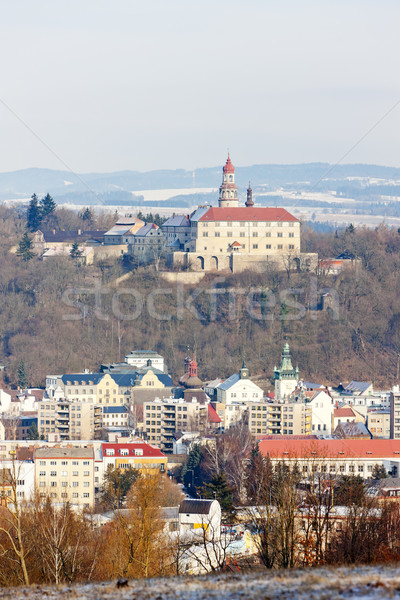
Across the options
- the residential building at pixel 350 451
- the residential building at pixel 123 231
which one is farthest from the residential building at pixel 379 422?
the residential building at pixel 123 231

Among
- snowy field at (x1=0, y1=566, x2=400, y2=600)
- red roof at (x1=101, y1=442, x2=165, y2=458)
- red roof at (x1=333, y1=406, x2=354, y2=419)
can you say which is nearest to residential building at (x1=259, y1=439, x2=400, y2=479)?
red roof at (x1=101, y1=442, x2=165, y2=458)

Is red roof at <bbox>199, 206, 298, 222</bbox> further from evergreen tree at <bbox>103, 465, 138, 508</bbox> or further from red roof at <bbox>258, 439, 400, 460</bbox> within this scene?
evergreen tree at <bbox>103, 465, 138, 508</bbox>

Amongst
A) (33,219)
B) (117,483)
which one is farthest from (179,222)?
(117,483)

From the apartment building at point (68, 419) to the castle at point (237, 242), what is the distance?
1914 cm

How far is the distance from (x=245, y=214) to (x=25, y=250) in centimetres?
1412

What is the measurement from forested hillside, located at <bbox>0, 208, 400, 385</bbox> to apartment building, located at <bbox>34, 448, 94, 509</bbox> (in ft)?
79.4

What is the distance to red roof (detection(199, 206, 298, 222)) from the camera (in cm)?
8012

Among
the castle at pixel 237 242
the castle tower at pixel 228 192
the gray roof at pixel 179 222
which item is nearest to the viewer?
the castle at pixel 237 242

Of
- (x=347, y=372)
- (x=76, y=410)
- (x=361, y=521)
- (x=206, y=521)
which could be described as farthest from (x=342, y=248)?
(x=361, y=521)

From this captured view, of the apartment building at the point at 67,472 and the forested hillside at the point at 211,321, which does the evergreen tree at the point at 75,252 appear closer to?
the forested hillside at the point at 211,321

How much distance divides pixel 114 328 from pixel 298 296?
1051 centimetres

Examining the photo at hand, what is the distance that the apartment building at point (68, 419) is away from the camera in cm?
5909

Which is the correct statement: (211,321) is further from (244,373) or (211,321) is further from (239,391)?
(239,391)

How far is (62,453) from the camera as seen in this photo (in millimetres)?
46625
